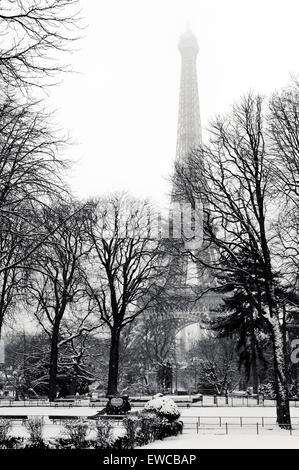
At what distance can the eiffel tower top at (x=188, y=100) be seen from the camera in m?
98.6

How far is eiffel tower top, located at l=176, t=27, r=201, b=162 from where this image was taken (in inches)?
3880

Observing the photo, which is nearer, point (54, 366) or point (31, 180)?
point (31, 180)

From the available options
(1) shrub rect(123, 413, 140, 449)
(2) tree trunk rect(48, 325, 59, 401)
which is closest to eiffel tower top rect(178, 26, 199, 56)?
(2) tree trunk rect(48, 325, 59, 401)

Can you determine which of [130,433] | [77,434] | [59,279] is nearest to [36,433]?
[77,434]

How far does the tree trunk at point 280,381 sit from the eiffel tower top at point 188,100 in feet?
240

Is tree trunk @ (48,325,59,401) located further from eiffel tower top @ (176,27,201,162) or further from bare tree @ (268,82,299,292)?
eiffel tower top @ (176,27,201,162)

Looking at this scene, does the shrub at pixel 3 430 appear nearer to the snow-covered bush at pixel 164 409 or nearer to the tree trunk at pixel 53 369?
the snow-covered bush at pixel 164 409

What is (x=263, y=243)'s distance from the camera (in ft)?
73.3

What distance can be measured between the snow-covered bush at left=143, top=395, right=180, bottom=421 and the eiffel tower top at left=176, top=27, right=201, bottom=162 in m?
75.7

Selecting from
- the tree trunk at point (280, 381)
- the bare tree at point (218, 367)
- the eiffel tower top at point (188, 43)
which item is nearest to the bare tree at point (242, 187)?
the tree trunk at point (280, 381)

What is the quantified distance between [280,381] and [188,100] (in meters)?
87.7

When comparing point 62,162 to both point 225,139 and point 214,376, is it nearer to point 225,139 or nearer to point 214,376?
point 225,139
